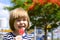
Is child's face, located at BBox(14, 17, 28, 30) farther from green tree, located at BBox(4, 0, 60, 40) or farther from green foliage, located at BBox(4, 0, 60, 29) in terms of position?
green foliage, located at BBox(4, 0, 60, 29)

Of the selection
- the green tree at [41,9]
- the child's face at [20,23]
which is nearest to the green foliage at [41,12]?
the green tree at [41,9]

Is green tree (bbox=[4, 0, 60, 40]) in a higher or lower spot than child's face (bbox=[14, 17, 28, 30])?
higher

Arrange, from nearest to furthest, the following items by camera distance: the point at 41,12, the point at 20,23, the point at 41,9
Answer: the point at 20,23, the point at 41,9, the point at 41,12

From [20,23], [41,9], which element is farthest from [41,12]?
[20,23]

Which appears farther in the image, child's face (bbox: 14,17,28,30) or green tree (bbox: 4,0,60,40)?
green tree (bbox: 4,0,60,40)

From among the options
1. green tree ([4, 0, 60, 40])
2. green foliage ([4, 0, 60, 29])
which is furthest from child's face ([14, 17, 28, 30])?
green foliage ([4, 0, 60, 29])

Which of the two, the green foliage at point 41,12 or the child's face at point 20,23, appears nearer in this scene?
the child's face at point 20,23

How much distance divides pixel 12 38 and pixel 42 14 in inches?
284

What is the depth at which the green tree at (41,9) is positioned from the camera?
874cm

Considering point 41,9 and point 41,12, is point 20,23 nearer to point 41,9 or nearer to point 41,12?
point 41,9

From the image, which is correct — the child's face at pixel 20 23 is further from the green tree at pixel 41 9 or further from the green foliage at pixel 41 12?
the green foliage at pixel 41 12

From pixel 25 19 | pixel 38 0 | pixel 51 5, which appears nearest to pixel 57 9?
pixel 51 5

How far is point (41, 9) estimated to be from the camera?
9.07m

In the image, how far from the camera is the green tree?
874cm
